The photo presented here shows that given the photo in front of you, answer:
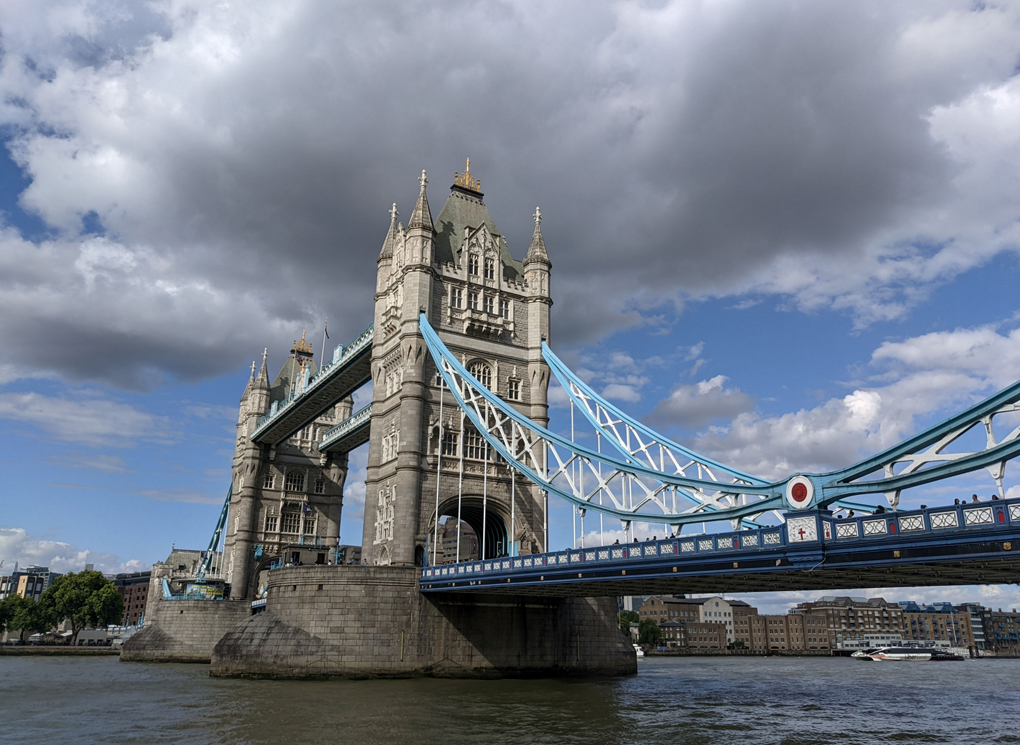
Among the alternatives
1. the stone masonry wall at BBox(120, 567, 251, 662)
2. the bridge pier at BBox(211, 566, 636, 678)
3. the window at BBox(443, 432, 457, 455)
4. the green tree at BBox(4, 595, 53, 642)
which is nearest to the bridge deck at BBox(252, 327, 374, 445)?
the window at BBox(443, 432, 457, 455)

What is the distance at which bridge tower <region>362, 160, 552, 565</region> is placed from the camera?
43.3 m

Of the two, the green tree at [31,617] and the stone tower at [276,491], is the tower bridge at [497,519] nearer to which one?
the stone tower at [276,491]

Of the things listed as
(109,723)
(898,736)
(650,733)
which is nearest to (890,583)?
(898,736)

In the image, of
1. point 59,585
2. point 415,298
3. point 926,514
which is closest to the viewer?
point 926,514

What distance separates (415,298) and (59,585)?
71378 millimetres

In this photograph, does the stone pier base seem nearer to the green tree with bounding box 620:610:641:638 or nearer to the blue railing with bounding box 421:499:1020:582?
the blue railing with bounding box 421:499:1020:582

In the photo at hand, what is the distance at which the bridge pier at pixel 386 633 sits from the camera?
36250 mm

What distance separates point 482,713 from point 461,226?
32.9m

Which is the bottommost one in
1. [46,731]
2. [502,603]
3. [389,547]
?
[46,731]

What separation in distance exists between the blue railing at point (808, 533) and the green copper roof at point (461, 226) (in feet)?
74.7

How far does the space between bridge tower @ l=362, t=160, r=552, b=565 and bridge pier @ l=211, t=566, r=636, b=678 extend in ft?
12.3

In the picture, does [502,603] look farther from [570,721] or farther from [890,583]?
[890,583]

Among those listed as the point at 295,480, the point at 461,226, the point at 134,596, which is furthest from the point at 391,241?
the point at 134,596

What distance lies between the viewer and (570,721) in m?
24.1
